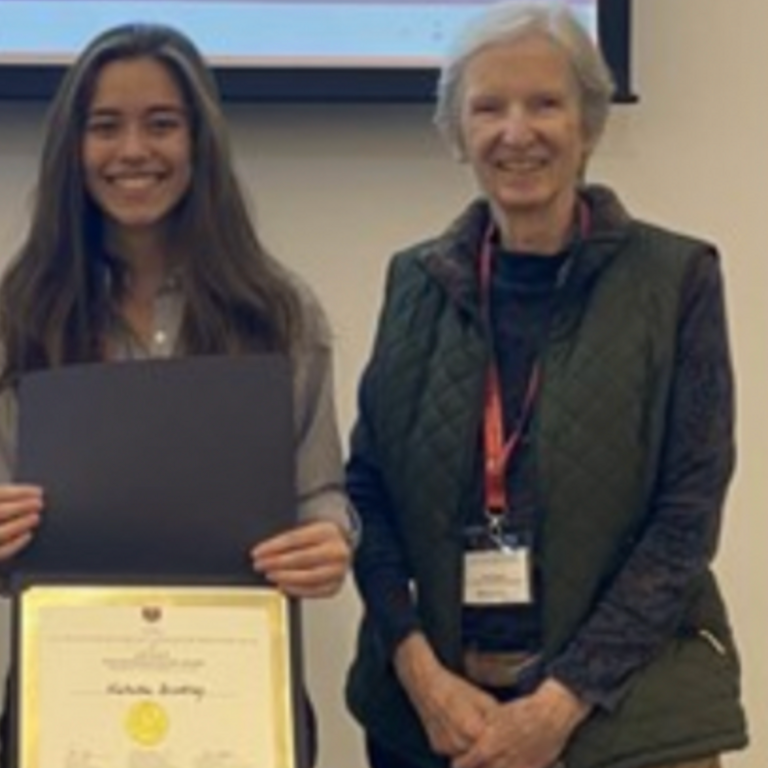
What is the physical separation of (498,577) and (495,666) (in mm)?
93

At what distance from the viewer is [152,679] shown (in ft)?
4.55

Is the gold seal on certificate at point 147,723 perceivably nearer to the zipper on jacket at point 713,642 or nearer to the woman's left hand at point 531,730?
the woman's left hand at point 531,730

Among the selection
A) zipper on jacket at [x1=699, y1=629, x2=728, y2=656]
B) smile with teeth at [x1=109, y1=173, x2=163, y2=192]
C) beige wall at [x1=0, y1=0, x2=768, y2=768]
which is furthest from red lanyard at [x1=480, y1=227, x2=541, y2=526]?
beige wall at [x1=0, y1=0, x2=768, y2=768]

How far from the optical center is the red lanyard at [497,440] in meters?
1.63

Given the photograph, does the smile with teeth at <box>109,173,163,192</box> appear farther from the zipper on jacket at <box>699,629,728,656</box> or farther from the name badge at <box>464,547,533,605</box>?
the zipper on jacket at <box>699,629,728,656</box>

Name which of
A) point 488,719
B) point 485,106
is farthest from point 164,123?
point 488,719

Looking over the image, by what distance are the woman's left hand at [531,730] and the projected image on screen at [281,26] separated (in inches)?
35.8

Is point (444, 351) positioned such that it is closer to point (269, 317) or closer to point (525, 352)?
point (525, 352)

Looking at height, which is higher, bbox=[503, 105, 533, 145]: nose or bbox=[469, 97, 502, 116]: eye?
bbox=[469, 97, 502, 116]: eye

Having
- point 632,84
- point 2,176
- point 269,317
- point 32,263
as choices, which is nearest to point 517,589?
point 269,317

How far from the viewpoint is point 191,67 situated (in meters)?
1.60

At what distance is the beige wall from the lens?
2.18 metres

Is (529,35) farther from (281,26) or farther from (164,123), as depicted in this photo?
(281,26)

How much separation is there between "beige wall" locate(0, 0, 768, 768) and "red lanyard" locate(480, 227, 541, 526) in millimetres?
560
